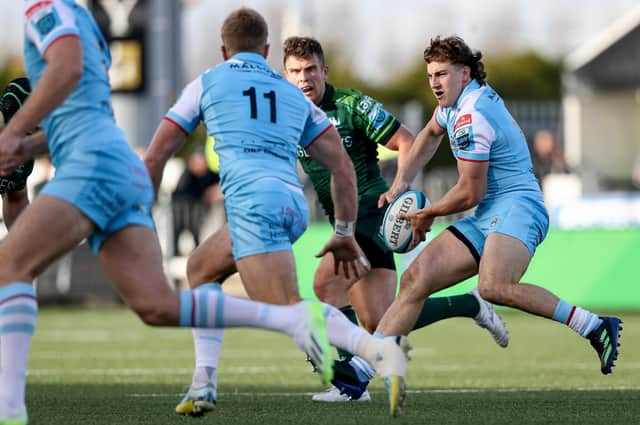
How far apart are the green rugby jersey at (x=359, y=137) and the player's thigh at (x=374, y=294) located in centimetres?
41

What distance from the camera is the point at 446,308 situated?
9.80m

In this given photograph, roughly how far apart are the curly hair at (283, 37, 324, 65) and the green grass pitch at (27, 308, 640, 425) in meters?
2.14

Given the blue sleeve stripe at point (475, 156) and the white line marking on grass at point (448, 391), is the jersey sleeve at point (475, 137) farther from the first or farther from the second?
the white line marking on grass at point (448, 391)

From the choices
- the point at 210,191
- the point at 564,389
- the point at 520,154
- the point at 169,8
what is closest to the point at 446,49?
the point at 520,154

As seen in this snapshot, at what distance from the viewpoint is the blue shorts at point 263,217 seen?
7.36 metres

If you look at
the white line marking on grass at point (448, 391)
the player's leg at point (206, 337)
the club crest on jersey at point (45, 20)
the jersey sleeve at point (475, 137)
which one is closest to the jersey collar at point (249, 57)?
the player's leg at point (206, 337)

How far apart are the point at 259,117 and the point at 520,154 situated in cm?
213

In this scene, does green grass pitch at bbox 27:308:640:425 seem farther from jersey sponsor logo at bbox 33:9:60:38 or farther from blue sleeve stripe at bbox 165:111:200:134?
jersey sponsor logo at bbox 33:9:60:38

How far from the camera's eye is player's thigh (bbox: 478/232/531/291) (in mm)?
8656

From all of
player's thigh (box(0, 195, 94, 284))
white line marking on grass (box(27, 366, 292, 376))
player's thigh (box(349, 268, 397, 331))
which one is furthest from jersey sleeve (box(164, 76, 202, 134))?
white line marking on grass (box(27, 366, 292, 376))

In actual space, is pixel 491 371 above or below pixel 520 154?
below

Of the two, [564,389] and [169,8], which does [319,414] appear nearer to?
[564,389]

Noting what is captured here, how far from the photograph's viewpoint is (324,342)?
679 centimetres

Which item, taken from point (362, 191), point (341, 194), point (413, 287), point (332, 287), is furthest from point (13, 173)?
point (413, 287)
